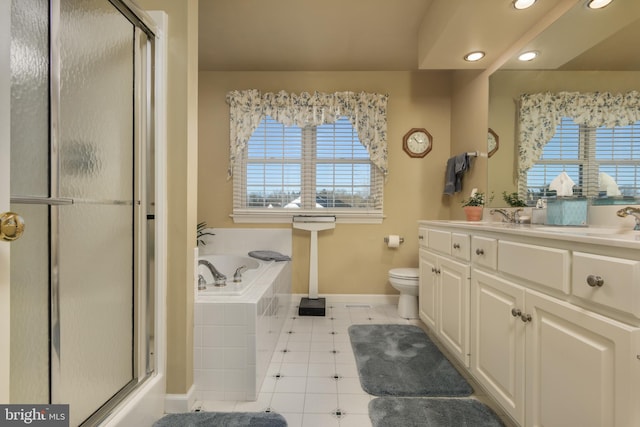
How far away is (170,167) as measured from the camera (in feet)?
4.98

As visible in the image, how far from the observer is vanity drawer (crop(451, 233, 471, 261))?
67.3 inches

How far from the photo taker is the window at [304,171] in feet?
10.7

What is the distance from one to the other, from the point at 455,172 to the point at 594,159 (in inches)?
49.8

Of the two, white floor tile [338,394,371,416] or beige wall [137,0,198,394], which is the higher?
beige wall [137,0,198,394]

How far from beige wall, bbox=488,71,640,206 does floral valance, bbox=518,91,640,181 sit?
0.13ft

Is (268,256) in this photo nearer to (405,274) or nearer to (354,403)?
(405,274)

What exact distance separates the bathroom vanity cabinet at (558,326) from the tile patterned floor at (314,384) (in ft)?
1.33

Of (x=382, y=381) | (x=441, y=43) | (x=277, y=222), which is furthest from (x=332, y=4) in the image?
(x=382, y=381)

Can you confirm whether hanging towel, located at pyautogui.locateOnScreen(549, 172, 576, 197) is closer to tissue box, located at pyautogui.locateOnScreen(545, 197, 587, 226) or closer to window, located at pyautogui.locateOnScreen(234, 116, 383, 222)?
tissue box, located at pyautogui.locateOnScreen(545, 197, 587, 226)

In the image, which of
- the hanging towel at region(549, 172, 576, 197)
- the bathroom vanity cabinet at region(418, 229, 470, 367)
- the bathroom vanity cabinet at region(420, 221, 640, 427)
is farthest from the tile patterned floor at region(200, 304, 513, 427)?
the hanging towel at region(549, 172, 576, 197)

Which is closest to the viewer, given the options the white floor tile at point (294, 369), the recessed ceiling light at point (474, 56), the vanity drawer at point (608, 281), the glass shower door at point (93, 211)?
the vanity drawer at point (608, 281)

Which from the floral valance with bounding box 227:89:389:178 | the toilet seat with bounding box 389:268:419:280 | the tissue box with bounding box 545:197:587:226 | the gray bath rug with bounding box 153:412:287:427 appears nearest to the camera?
the gray bath rug with bounding box 153:412:287:427

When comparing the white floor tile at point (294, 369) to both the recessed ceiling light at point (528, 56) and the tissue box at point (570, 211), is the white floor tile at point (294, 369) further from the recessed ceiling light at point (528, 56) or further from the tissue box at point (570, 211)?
the recessed ceiling light at point (528, 56)

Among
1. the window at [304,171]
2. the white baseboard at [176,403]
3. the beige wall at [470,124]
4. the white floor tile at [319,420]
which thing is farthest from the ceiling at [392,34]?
the white baseboard at [176,403]
